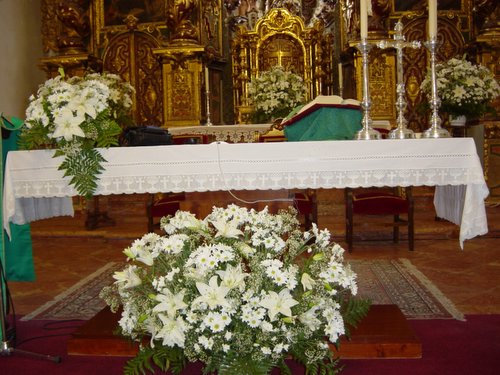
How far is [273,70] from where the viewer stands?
8.77 meters

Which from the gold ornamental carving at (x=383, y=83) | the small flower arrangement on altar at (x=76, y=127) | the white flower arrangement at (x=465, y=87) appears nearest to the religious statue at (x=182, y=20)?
the gold ornamental carving at (x=383, y=83)

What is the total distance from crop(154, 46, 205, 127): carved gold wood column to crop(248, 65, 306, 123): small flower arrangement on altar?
1.61m

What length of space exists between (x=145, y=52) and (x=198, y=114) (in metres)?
1.80

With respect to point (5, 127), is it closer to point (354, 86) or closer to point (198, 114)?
point (198, 114)

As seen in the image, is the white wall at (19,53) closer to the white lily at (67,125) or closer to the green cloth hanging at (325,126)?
the white lily at (67,125)

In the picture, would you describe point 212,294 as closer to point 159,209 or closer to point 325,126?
point 325,126

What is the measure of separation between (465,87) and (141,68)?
567cm

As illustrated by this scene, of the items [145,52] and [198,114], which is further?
[145,52]

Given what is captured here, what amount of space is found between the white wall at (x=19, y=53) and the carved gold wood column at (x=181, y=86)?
8.15ft

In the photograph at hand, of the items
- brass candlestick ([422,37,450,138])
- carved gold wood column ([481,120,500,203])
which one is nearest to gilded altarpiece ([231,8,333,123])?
carved gold wood column ([481,120,500,203])

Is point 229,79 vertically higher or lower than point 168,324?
higher

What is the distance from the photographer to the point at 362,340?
3061 mm

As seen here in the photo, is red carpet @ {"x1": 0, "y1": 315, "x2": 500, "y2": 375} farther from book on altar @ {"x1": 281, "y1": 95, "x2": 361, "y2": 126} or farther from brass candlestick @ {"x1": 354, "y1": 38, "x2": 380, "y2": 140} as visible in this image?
book on altar @ {"x1": 281, "y1": 95, "x2": 361, "y2": 126}

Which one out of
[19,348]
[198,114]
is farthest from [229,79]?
[19,348]
